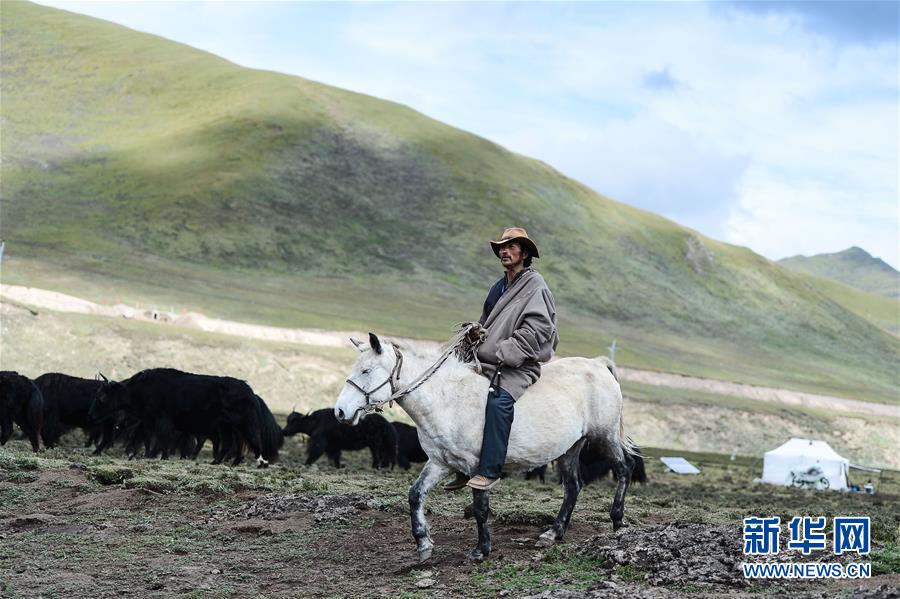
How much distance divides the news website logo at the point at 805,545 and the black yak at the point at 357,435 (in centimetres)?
1745

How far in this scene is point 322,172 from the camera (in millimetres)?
117312

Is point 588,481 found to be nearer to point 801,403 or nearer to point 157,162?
point 801,403

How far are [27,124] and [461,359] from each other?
122948mm

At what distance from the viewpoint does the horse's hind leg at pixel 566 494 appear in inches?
424

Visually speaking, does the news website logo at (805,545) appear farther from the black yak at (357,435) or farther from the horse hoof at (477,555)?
the black yak at (357,435)

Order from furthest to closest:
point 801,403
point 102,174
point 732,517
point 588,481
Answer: point 102,174 → point 801,403 → point 588,481 → point 732,517

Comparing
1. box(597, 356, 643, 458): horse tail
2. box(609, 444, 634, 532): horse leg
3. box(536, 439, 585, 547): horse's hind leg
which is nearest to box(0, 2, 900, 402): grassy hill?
box(597, 356, 643, 458): horse tail

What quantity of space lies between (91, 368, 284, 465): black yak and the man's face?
11.6 metres

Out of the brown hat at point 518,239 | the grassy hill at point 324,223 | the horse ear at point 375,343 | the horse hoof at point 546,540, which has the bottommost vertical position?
the horse hoof at point 546,540

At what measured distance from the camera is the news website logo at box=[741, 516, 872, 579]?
8.88m

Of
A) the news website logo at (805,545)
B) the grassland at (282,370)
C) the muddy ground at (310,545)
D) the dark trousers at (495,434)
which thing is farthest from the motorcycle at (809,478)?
the dark trousers at (495,434)

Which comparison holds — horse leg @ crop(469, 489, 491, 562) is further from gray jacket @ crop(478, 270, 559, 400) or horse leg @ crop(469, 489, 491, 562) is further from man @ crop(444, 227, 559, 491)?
gray jacket @ crop(478, 270, 559, 400)

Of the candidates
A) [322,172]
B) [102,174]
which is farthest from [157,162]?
[322,172]

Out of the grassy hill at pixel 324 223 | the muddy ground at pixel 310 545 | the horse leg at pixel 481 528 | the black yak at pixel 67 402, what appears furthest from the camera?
the grassy hill at pixel 324 223
